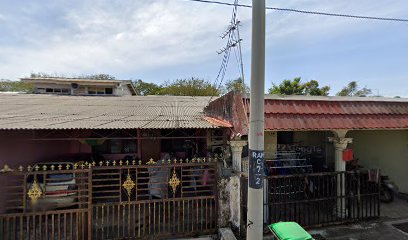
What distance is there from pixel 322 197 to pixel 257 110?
4.05m

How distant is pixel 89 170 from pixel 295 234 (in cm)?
409

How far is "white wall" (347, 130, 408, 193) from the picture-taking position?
8.42 metres

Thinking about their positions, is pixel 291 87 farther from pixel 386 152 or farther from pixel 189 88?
pixel 386 152

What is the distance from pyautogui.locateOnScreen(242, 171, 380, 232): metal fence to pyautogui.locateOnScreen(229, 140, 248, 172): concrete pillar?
444mm

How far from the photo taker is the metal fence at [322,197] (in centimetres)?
582

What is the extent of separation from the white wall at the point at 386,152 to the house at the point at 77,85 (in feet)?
54.5

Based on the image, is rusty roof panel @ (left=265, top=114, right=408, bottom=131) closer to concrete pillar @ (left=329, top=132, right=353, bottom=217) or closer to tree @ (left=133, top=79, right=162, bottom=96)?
concrete pillar @ (left=329, top=132, right=353, bottom=217)

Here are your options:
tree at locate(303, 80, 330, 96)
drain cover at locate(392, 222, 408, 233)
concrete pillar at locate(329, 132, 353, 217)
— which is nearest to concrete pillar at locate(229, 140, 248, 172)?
concrete pillar at locate(329, 132, 353, 217)

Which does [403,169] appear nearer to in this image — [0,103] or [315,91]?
[0,103]

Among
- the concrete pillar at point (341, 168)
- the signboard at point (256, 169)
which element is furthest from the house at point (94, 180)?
the concrete pillar at point (341, 168)

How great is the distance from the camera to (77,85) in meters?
A: 20.0

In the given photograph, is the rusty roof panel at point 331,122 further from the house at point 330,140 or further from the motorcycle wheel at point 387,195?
the motorcycle wheel at point 387,195

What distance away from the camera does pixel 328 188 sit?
6.12 meters

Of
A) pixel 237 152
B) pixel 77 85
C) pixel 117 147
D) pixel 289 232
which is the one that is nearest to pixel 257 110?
pixel 289 232
